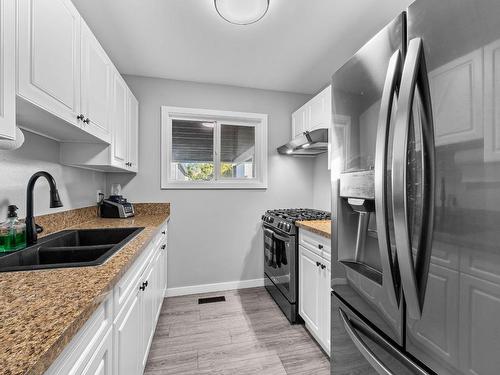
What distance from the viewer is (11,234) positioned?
1.20 meters

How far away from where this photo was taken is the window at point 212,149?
2900mm

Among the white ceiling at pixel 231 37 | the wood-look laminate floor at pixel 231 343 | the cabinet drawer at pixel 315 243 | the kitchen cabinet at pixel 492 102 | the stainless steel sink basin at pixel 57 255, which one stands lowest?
the wood-look laminate floor at pixel 231 343

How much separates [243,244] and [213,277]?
1.77ft

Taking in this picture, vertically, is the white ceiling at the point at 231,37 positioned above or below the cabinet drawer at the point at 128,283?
above

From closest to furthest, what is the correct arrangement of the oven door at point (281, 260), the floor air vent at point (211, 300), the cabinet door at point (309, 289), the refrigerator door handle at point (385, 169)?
the refrigerator door handle at point (385, 169) → the cabinet door at point (309, 289) → the oven door at point (281, 260) → the floor air vent at point (211, 300)

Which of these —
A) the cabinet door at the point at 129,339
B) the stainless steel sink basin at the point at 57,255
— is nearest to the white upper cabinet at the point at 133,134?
the stainless steel sink basin at the point at 57,255

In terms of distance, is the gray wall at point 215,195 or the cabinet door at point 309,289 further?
the gray wall at point 215,195

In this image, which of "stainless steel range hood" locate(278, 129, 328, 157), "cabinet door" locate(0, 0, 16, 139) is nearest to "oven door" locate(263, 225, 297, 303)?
"stainless steel range hood" locate(278, 129, 328, 157)

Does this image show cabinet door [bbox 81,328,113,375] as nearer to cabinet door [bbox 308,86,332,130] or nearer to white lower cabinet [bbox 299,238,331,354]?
white lower cabinet [bbox 299,238,331,354]

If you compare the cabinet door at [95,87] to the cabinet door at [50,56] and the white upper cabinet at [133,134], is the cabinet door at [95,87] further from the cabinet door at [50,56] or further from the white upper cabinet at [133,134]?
the white upper cabinet at [133,134]

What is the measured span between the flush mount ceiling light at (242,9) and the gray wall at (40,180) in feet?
4.92

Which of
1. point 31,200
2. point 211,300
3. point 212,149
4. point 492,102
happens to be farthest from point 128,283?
point 212,149

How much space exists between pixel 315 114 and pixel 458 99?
2.06 metres

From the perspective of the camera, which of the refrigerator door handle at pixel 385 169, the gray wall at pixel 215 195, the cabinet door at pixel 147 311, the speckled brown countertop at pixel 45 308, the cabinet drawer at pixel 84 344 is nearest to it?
the speckled brown countertop at pixel 45 308
